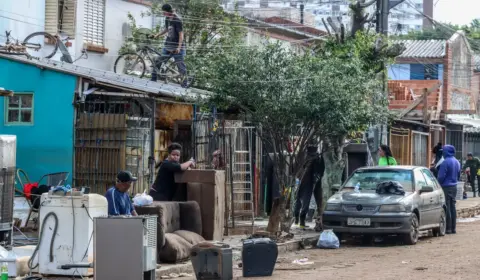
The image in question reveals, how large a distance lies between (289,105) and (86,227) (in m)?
6.24

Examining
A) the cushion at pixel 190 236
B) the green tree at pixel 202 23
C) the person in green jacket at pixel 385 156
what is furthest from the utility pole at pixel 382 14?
the cushion at pixel 190 236

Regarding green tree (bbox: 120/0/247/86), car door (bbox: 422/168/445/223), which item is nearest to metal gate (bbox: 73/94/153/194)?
car door (bbox: 422/168/445/223)

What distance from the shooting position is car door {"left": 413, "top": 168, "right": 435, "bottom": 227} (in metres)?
19.7

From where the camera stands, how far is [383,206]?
61.9 feet

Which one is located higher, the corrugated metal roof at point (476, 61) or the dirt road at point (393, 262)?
the corrugated metal roof at point (476, 61)

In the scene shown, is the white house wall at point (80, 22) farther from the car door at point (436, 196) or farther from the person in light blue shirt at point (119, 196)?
the person in light blue shirt at point (119, 196)

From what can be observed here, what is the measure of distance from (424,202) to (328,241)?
8.04ft

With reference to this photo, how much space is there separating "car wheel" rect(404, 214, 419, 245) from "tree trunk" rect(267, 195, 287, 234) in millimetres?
2392

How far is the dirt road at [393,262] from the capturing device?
13875mm

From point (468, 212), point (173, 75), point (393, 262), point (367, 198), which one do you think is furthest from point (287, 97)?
point (468, 212)

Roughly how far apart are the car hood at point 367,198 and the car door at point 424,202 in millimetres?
487

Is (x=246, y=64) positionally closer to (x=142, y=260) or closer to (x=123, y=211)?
(x=123, y=211)

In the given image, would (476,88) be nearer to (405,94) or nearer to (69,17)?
(405,94)

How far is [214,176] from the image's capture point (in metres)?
17.0
